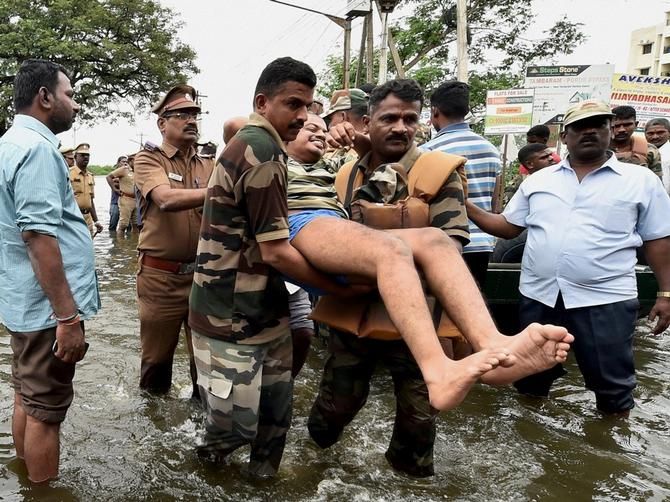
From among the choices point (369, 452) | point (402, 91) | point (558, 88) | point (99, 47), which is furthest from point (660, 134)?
point (99, 47)

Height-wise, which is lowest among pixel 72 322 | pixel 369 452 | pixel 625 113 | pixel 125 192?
pixel 369 452

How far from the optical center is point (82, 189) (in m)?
9.68

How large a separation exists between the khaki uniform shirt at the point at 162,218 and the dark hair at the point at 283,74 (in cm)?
135

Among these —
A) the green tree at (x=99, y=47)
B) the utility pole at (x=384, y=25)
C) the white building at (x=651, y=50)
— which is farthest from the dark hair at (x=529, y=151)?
the white building at (x=651, y=50)

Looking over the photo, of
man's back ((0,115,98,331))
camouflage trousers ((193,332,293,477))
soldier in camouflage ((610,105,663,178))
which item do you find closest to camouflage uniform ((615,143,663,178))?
soldier in camouflage ((610,105,663,178))

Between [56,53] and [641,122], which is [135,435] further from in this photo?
[56,53]

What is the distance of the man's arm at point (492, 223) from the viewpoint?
3.75 meters

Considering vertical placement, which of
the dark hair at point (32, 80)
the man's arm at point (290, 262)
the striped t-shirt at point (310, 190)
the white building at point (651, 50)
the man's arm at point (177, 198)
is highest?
the white building at point (651, 50)

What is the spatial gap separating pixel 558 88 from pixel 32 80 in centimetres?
894

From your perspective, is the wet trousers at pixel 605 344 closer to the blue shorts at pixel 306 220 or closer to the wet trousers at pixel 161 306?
the blue shorts at pixel 306 220

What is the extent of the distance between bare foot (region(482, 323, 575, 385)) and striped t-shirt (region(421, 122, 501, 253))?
1959mm

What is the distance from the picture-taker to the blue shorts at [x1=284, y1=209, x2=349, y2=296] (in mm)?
2375

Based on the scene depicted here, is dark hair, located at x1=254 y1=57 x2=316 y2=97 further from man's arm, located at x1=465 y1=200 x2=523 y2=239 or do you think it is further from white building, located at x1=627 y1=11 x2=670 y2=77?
white building, located at x1=627 y1=11 x2=670 y2=77

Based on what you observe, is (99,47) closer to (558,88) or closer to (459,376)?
(558,88)
